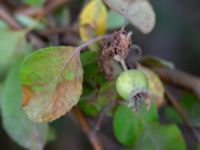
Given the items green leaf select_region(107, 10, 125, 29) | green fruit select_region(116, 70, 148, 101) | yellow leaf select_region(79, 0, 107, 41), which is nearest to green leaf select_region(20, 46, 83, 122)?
green fruit select_region(116, 70, 148, 101)

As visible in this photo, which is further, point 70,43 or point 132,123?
point 70,43

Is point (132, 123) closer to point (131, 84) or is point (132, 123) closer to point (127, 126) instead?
point (127, 126)

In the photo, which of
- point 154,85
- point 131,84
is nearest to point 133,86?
point 131,84

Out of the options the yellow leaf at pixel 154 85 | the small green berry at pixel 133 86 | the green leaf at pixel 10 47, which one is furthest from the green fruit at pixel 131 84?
the green leaf at pixel 10 47

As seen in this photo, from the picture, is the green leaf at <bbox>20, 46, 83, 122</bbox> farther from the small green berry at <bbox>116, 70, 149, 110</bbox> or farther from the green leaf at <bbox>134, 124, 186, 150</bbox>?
the green leaf at <bbox>134, 124, 186, 150</bbox>

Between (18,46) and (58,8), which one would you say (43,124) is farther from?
(58,8)

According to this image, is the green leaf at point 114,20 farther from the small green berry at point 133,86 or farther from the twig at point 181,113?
the small green berry at point 133,86
